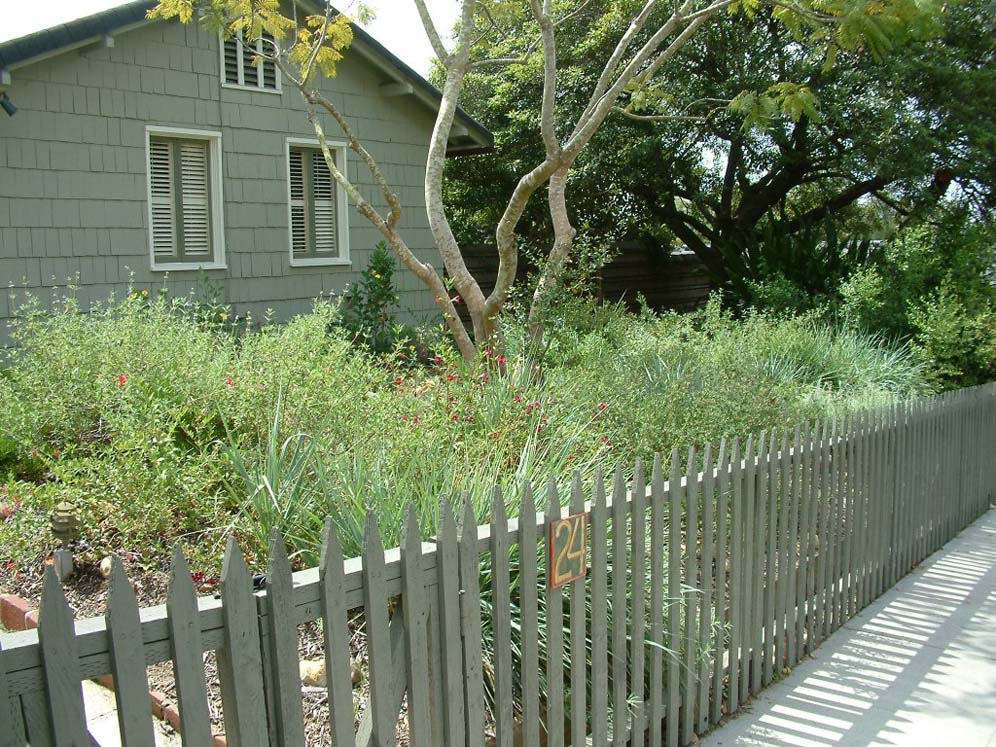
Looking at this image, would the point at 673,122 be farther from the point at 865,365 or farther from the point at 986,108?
the point at 865,365

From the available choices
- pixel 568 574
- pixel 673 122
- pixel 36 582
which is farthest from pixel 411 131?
pixel 568 574

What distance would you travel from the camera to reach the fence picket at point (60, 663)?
1987 mm

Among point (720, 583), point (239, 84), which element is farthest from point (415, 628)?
point (239, 84)

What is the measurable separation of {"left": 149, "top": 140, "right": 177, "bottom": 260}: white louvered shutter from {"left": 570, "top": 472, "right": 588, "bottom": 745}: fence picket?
31.3 feet

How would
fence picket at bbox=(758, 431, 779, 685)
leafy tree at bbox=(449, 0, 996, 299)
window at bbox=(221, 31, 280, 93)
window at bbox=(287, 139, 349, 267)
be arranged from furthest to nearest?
leafy tree at bbox=(449, 0, 996, 299) → window at bbox=(287, 139, 349, 267) → window at bbox=(221, 31, 280, 93) → fence picket at bbox=(758, 431, 779, 685)

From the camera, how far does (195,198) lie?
12.1 metres

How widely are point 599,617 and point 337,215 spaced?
429 inches

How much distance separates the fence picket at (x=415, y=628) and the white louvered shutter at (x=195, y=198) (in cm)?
1007

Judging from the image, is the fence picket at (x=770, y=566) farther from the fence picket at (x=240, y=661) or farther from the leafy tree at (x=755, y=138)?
the leafy tree at (x=755, y=138)

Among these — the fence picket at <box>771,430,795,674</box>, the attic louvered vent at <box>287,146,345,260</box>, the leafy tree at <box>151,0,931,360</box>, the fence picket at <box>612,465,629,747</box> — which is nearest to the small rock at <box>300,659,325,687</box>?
the fence picket at <box>612,465,629,747</box>

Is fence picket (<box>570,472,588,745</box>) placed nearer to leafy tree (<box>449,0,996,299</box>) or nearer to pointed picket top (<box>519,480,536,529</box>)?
A: pointed picket top (<box>519,480,536,529</box>)

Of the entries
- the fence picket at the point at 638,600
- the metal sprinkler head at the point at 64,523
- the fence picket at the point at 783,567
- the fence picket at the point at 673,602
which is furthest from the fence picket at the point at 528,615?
the metal sprinkler head at the point at 64,523

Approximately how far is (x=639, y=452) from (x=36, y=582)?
10.9ft

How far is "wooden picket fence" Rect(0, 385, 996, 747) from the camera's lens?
2.14m
